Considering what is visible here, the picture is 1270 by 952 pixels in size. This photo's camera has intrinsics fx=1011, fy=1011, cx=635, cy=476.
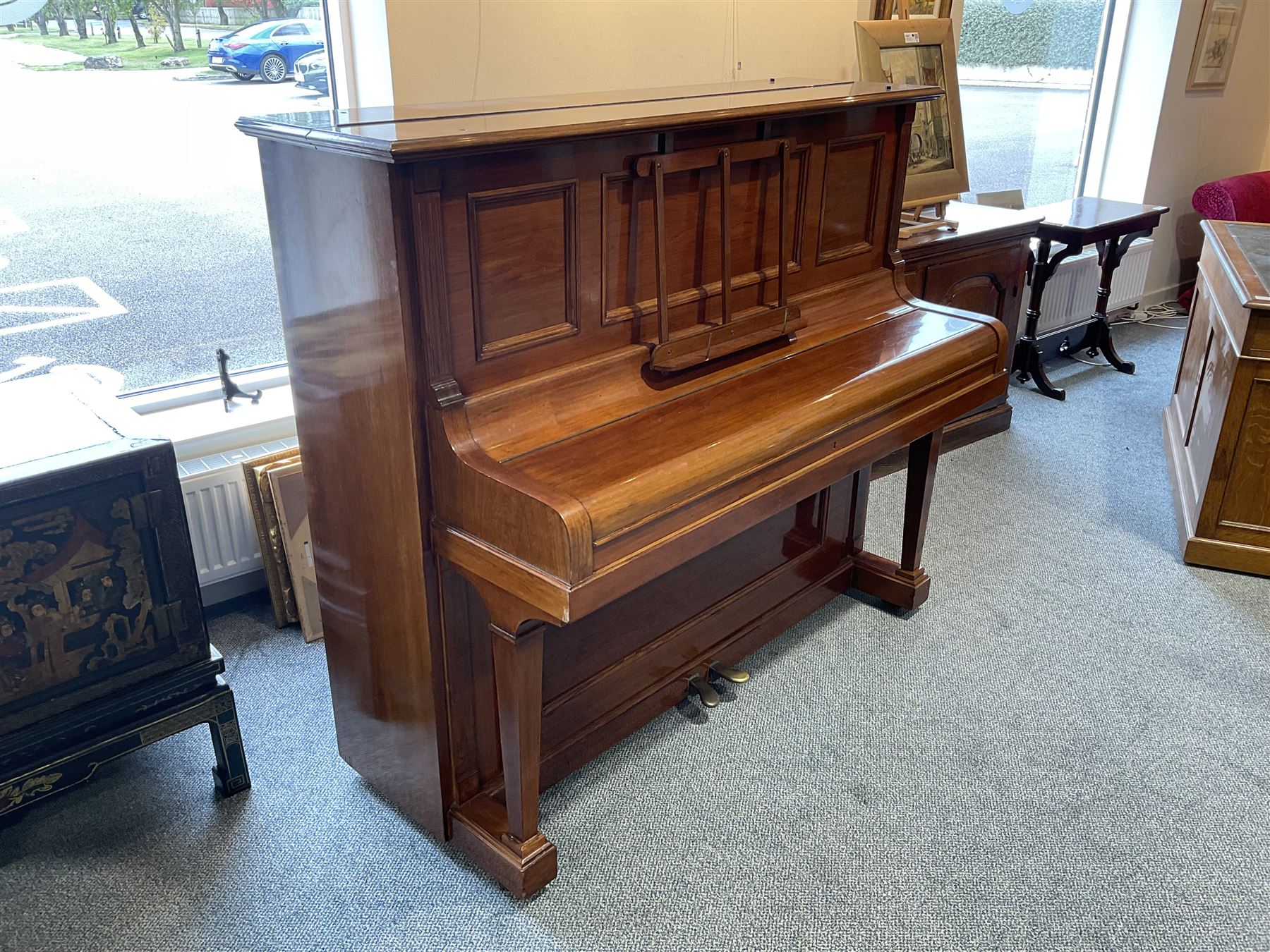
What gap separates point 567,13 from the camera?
2.72 metres

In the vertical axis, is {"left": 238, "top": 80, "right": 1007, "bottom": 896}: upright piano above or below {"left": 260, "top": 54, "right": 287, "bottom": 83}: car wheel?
below

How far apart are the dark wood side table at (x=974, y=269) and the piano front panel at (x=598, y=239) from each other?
3.34 ft

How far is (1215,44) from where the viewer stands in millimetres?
5234

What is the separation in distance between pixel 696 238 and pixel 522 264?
18.1 inches

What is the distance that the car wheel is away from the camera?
2.70 meters

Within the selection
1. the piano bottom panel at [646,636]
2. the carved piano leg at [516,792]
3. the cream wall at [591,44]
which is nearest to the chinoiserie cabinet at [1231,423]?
the piano bottom panel at [646,636]

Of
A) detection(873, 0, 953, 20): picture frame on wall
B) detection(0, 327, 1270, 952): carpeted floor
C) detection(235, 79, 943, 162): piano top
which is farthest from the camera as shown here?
detection(873, 0, 953, 20): picture frame on wall

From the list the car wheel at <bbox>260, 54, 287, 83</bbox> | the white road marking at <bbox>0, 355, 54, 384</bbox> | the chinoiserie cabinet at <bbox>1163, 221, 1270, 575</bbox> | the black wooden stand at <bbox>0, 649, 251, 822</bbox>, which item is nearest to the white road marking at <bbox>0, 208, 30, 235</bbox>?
the white road marking at <bbox>0, 355, 54, 384</bbox>

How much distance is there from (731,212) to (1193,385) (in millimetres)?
2360

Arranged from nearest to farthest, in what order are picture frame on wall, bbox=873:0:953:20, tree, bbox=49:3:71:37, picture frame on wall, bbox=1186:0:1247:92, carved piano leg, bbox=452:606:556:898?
carved piano leg, bbox=452:606:556:898 → tree, bbox=49:3:71:37 → picture frame on wall, bbox=873:0:953:20 → picture frame on wall, bbox=1186:0:1247:92

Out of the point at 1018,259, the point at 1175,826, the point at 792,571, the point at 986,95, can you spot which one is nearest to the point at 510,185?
the point at 792,571

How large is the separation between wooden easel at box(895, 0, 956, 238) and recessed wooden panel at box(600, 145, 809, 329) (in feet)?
4.32

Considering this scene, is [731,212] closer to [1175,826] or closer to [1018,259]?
[1175,826]

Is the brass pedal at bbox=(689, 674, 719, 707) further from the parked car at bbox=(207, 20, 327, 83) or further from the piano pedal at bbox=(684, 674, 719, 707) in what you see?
the parked car at bbox=(207, 20, 327, 83)
